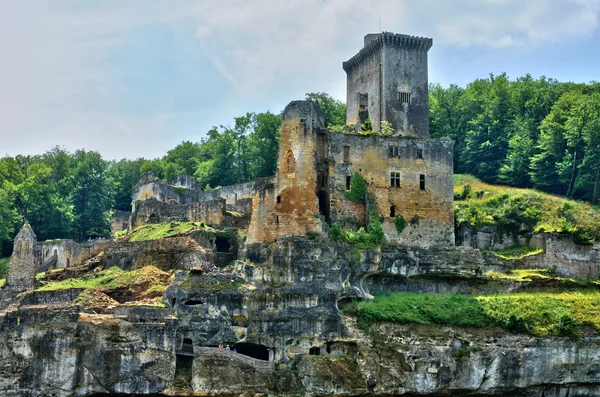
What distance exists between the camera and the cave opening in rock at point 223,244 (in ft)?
185

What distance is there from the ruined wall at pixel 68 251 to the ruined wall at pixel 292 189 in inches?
554

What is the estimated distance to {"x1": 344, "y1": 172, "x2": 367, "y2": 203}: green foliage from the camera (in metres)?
54.7

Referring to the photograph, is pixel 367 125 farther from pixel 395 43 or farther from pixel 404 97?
pixel 395 43

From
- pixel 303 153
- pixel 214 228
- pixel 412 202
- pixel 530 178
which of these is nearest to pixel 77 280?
pixel 214 228

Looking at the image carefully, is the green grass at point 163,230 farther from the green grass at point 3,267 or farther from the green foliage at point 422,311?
the green grass at point 3,267

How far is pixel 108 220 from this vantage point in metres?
77.7

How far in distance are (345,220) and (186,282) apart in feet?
37.0

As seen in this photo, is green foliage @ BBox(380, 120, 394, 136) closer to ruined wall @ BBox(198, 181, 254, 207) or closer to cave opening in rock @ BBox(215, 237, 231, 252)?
cave opening in rock @ BBox(215, 237, 231, 252)

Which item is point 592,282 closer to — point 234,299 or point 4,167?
point 234,299

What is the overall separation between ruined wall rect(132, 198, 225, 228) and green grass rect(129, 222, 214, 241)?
1379 millimetres

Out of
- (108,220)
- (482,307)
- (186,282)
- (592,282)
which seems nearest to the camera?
(186,282)

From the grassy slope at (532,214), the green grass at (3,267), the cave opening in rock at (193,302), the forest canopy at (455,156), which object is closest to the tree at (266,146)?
the forest canopy at (455,156)

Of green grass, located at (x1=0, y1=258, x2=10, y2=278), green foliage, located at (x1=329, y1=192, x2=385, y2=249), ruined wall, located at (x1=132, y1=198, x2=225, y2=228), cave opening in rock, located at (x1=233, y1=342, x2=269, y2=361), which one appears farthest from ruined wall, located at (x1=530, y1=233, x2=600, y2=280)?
green grass, located at (x1=0, y1=258, x2=10, y2=278)

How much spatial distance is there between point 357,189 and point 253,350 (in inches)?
476
